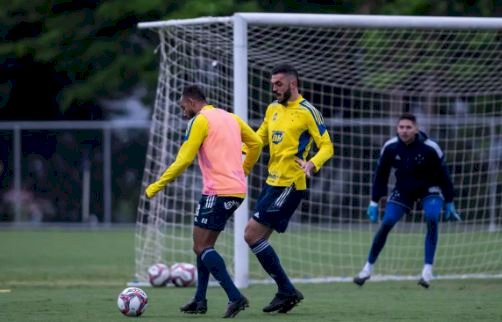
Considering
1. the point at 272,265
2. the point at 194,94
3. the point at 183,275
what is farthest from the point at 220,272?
the point at 183,275

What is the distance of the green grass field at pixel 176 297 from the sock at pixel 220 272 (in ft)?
0.63

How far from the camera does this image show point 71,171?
2455cm

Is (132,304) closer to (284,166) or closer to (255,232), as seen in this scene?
(255,232)

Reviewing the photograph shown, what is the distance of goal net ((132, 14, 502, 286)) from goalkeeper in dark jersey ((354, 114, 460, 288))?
134 cm

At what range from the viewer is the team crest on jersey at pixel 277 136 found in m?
9.77

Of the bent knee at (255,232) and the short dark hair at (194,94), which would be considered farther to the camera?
the bent knee at (255,232)

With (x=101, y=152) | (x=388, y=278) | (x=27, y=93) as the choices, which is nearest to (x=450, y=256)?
(x=388, y=278)

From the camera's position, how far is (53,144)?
81.1ft

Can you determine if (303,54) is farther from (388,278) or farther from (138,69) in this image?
(138,69)

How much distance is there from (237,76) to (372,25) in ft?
5.31

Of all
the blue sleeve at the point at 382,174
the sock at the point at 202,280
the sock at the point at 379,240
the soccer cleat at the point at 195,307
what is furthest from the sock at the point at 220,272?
the blue sleeve at the point at 382,174

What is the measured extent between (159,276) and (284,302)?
130 inches

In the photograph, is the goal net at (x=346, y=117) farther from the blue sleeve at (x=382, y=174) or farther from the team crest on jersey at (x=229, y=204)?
the team crest on jersey at (x=229, y=204)

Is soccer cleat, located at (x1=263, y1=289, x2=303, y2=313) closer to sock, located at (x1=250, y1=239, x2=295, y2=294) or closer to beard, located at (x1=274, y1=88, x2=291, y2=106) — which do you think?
sock, located at (x1=250, y1=239, x2=295, y2=294)
